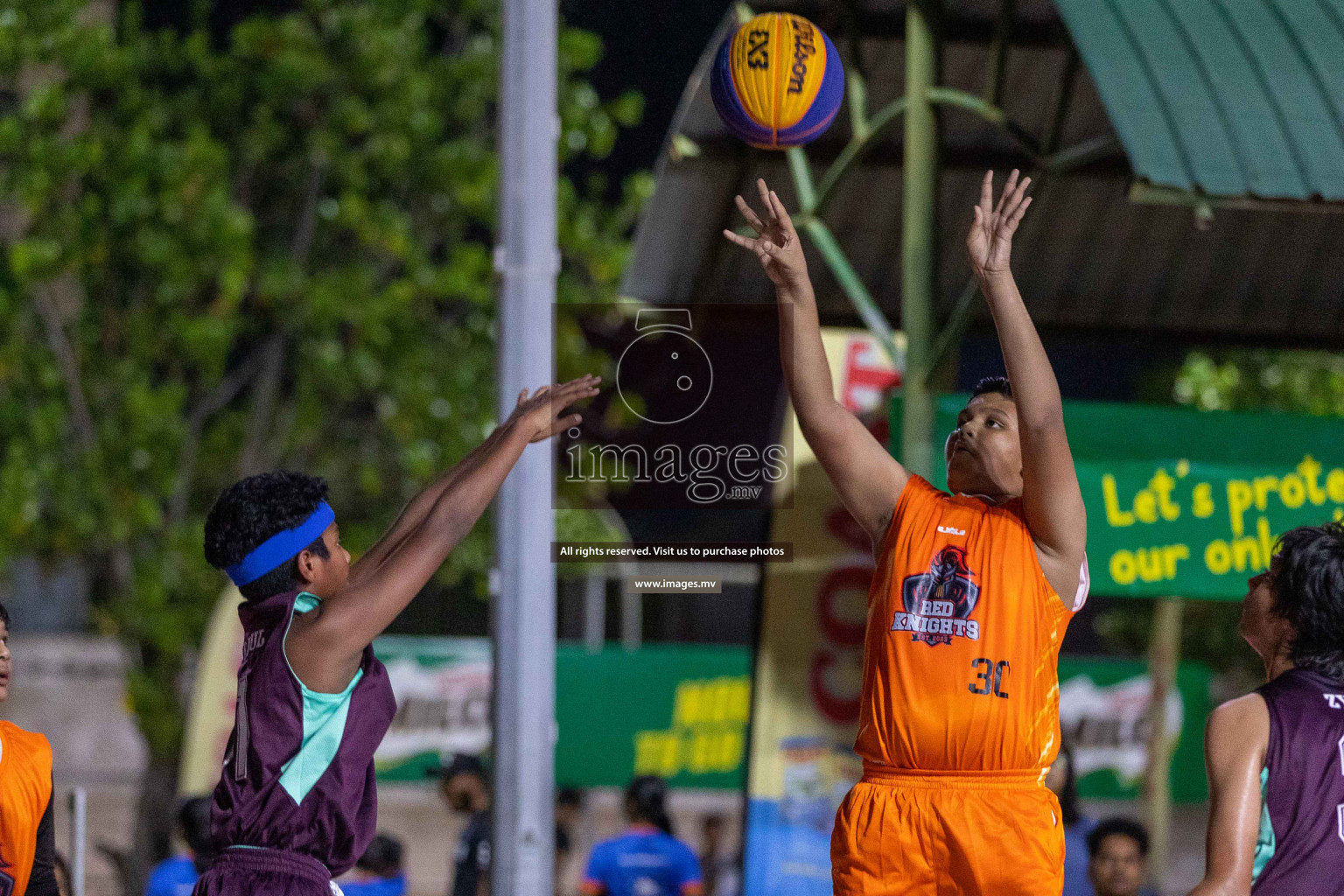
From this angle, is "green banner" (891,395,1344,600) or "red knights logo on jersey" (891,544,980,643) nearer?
"red knights logo on jersey" (891,544,980,643)

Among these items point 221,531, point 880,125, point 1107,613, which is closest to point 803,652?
point 880,125

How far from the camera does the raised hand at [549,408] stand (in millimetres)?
4285

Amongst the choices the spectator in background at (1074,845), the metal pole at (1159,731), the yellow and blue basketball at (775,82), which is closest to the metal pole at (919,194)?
the spectator in background at (1074,845)

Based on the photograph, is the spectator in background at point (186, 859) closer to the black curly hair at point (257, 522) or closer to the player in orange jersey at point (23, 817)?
the player in orange jersey at point (23, 817)

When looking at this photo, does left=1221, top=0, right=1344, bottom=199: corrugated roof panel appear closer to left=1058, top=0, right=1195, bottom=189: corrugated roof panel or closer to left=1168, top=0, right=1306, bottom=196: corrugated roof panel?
left=1168, top=0, right=1306, bottom=196: corrugated roof panel

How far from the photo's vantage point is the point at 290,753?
3.93m

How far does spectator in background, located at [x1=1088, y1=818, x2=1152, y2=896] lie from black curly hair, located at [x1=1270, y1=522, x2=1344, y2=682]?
3455 millimetres

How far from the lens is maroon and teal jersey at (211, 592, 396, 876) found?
3936 millimetres

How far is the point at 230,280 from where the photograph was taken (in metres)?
12.6

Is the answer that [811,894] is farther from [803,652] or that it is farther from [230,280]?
[230,280]

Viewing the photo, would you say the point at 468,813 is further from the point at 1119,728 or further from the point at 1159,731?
the point at 1159,731

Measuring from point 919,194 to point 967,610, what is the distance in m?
4.01

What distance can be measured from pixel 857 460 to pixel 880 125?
407 centimetres

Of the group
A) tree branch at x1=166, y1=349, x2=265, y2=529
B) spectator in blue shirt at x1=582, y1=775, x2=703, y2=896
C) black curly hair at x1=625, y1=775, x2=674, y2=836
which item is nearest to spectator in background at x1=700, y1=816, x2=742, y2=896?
black curly hair at x1=625, y1=775, x2=674, y2=836
